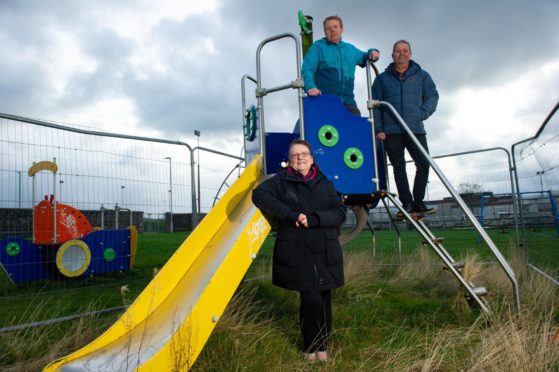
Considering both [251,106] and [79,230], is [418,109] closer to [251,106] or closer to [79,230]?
[251,106]

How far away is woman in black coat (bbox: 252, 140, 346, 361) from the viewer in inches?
118

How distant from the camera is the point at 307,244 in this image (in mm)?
3025

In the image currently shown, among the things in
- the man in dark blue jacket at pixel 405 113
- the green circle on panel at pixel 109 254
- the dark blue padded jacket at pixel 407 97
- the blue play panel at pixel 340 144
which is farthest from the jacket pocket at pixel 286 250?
the green circle on panel at pixel 109 254

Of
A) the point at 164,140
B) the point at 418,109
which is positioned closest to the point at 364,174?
the point at 418,109

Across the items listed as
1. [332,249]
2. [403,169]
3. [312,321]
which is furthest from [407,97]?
[312,321]

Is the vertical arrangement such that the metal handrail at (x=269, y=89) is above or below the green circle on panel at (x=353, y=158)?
above

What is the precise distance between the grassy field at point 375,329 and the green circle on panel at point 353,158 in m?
1.38

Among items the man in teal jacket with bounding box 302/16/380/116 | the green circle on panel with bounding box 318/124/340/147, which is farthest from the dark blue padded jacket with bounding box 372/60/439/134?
the green circle on panel with bounding box 318/124/340/147

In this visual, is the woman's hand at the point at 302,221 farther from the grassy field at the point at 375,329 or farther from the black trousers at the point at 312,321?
Result: the grassy field at the point at 375,329

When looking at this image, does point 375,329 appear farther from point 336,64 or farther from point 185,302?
point 336,64

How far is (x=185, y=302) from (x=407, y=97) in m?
3.09

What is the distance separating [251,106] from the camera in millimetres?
4922

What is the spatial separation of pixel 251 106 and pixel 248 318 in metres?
2.27

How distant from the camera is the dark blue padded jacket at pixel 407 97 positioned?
4598 millimetres
